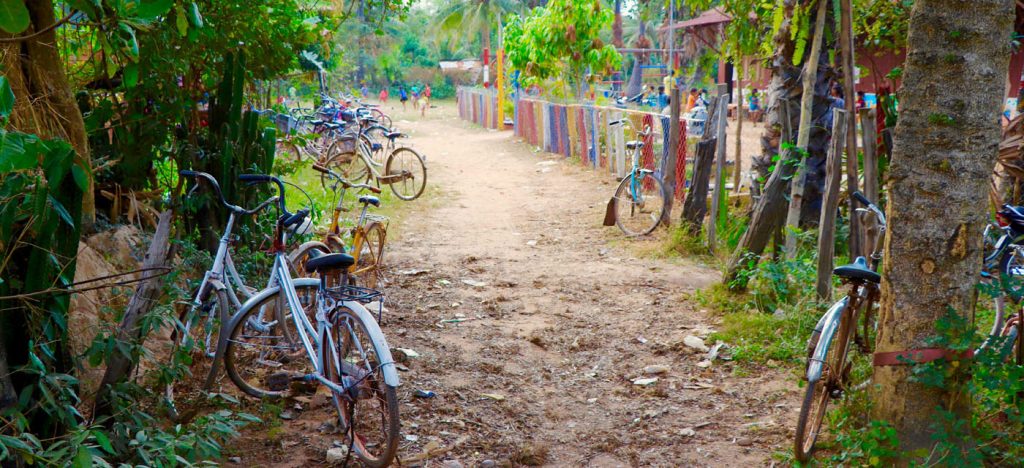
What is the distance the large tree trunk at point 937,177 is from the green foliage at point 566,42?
14.4 m

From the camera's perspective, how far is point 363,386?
12.0 feet

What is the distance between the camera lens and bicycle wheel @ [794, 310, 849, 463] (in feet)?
11.6

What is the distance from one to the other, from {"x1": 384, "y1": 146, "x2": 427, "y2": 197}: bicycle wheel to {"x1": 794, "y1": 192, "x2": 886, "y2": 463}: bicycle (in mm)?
7971

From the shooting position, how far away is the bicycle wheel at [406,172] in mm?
11461

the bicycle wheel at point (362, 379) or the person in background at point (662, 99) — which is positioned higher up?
the person in background at point (662, 99)

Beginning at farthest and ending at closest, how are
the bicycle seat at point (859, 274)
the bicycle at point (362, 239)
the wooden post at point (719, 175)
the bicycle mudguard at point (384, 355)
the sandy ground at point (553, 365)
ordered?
the wooden post at point (719, 175)
the bicycle at point (362, 239)
the sandy ground at point (553, 365)
the bicycle seat at point (859, 274)
the bicycle mudguard at point (384, 355)

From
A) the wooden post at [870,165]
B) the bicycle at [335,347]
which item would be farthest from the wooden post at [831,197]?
the bicycle at [335,347]

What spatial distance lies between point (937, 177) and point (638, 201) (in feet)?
20.1

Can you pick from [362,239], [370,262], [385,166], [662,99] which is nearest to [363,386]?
[362,239]

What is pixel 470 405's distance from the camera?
14.7 ft

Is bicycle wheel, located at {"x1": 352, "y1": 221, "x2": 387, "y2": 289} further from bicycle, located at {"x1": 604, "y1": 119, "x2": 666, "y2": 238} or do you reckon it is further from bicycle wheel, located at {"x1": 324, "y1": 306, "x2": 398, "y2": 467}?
bicycle, located at {"x1": 604, "y1": 119, "x2": 666, "y2": 238}

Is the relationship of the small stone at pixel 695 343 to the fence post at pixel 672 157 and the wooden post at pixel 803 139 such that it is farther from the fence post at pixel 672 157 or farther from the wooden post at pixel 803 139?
the fence post at pixel 672 157

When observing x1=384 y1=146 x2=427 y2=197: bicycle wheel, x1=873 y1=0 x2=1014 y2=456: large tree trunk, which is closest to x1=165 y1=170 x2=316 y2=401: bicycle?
x1=873 y1=0 x2=1014 y2=456: large tree trunk

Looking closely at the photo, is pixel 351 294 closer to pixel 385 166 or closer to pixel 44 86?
pixel 44 86
